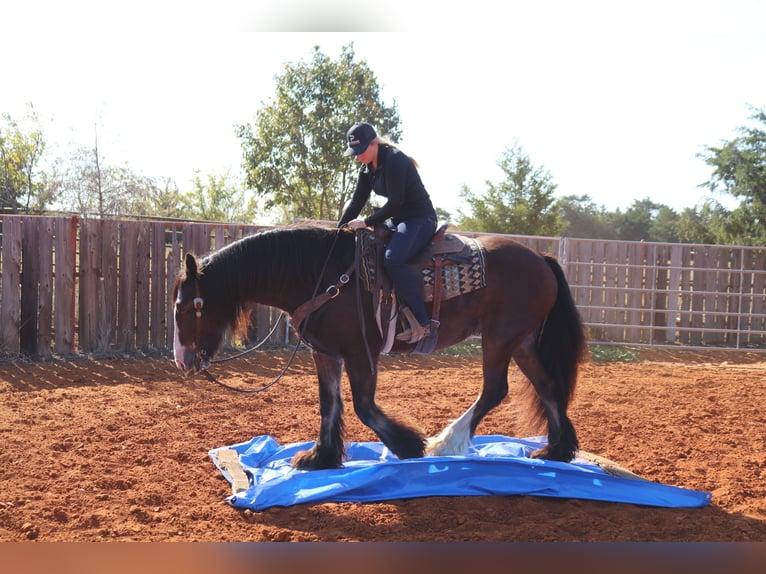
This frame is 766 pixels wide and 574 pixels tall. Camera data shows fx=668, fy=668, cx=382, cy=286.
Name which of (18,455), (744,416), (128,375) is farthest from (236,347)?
(744,416)

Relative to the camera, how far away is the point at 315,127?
18.0 metres

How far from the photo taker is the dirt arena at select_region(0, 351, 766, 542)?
3.85 meters

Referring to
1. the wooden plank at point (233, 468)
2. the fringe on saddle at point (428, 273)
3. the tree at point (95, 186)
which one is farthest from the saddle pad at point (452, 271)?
the tree at point (95, 186)

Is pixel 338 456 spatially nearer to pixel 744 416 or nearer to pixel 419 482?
pixel 419 482

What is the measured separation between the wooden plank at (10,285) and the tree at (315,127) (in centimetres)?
960

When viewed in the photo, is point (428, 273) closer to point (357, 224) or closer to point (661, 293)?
point (357, 224)

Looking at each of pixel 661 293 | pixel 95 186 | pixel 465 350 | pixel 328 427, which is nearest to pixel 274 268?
pixel 328 427

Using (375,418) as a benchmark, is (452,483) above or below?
below

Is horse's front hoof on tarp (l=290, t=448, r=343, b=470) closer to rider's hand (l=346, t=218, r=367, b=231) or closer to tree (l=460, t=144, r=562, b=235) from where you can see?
rider's hand (l=346, t=218, r=367, b=231)

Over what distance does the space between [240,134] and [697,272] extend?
1264 cm

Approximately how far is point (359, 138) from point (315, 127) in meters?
13.6

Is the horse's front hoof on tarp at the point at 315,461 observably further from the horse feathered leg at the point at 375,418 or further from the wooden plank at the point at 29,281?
the wooden plank at the point at 29,281

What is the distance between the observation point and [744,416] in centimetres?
705

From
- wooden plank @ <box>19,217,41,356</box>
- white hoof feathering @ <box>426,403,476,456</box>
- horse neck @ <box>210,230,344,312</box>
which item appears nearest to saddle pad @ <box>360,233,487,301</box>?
horse neck @ <box>210,230,344,312</box>
